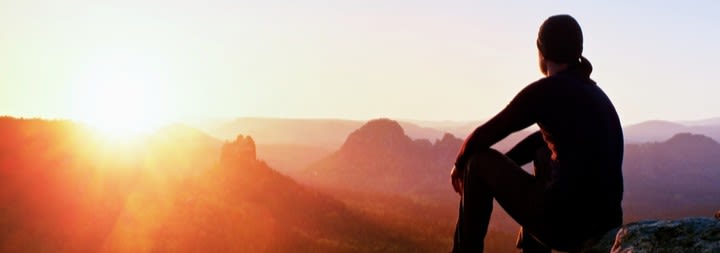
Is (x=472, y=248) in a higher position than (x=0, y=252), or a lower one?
higher

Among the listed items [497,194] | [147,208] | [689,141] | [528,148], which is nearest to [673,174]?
[689,141]

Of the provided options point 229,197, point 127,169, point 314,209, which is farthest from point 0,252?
point 314,209

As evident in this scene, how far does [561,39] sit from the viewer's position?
5375mm

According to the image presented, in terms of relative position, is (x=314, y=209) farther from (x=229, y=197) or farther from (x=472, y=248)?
(x=472, y=248)

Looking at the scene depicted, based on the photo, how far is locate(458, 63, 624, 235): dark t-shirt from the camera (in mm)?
5012

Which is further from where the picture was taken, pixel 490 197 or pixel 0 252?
pixel 0 252

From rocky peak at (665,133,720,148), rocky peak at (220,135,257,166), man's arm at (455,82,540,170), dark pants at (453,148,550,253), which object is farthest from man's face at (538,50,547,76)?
rocky peak at (665,133,720,148)

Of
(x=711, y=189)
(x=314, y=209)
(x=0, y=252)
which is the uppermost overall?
(x=0, y=252)

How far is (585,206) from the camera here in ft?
16.6

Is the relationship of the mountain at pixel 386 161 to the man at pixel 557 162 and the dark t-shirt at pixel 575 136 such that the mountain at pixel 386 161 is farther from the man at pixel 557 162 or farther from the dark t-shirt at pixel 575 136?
the dark t-shirt at pixel 575 136

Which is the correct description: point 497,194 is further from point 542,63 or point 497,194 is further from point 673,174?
point 673,174

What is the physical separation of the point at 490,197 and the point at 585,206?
0.77 metres

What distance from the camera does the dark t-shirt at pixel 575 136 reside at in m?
5.01

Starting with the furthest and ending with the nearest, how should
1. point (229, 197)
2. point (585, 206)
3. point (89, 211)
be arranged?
point (229, 197) < point (89, 211) < point (585, 206)
